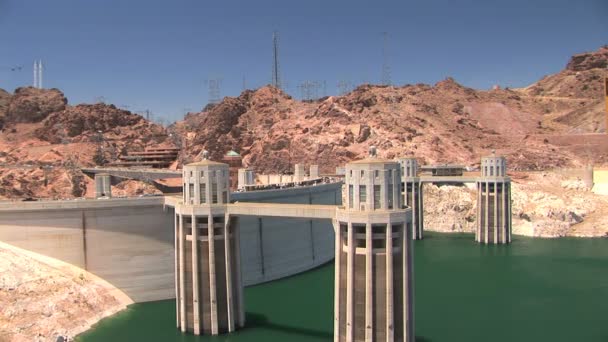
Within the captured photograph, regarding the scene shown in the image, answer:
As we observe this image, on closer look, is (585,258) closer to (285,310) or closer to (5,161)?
(285,310)

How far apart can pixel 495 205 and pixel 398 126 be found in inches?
1871

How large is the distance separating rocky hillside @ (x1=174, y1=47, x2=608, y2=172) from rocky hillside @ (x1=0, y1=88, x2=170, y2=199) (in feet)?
61.8

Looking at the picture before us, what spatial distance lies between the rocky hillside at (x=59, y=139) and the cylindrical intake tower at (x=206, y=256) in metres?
58.5

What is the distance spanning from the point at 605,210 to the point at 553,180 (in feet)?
55.3

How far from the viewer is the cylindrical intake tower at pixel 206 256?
45.2m

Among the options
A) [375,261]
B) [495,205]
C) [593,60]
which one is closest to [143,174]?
[495,205]

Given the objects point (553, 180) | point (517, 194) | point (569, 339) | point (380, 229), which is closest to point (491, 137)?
point (553, 180)

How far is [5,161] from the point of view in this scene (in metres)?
116

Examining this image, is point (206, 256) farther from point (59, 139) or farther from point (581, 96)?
point (581, 96)

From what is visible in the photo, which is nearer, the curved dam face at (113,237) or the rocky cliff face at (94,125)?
the curved dam face at (113,237)

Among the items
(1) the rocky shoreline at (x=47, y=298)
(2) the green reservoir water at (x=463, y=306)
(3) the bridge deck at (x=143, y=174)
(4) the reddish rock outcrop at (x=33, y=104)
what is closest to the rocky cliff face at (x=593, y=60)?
(2) the green reservoir water at (x=463, y=306)

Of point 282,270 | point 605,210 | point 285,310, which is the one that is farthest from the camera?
point 605,210

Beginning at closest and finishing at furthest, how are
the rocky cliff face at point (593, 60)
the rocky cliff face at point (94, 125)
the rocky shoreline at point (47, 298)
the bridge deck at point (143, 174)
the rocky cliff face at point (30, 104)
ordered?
the rocky shoreline at point (47, 298) < the bridge deck at point (143, 174) < the rocky cliff face at point (94, 125) < the rocky cliff face at point (30, 104) < the rocky cliff face at point (593, 60)

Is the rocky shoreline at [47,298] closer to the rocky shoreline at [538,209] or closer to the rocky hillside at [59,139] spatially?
the rocky hillside at [59,139]
